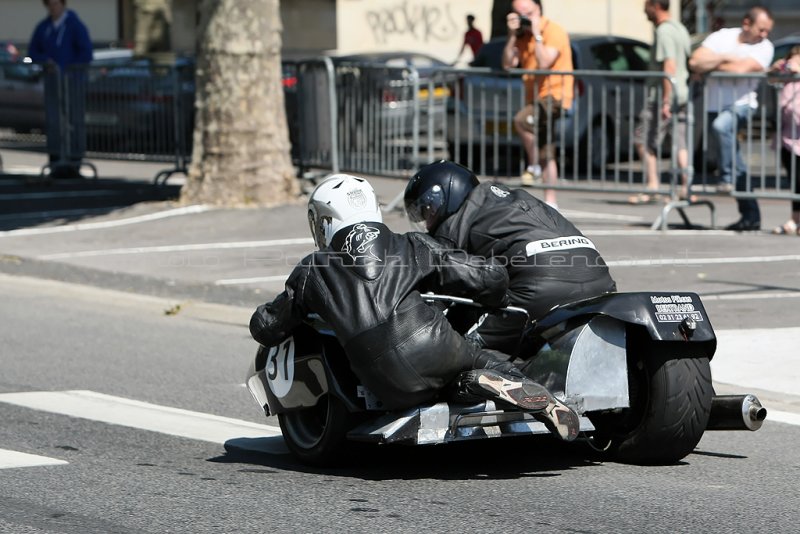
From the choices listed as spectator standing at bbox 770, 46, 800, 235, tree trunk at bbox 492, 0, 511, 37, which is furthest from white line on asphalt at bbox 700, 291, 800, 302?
tree trunk at bbox 492, 0, 511, 37

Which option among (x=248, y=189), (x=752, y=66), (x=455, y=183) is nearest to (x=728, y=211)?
(x=752, y=66)

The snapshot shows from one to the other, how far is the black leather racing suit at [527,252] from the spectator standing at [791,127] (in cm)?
656

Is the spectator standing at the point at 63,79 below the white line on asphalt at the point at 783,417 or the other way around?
the other way around

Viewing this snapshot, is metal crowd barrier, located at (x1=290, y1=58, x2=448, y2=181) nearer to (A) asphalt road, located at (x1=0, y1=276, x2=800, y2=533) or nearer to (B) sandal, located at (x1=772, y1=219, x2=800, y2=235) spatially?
(B) sandal, located at (x1=772, y1=219, x2=800, y2=235)

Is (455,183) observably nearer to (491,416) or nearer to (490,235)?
(490,235)

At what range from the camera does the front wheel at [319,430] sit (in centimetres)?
626

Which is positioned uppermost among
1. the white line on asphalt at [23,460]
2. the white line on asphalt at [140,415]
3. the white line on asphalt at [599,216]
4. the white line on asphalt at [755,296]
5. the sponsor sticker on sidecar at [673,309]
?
the sponsor sticker on sidecar at [673,309]

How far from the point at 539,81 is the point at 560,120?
431 mm

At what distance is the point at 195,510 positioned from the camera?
18.2ft

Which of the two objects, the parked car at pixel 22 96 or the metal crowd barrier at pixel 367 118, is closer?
the metal crowd barrier at pixel 367 118

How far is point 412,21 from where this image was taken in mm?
35344

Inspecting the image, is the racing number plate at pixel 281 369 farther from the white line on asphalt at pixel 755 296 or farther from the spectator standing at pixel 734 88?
the spectator standing at pixel 734 88

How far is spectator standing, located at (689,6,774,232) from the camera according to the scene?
13000 millimetres

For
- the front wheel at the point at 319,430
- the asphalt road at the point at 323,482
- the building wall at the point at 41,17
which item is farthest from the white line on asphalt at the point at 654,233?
the building wall at the point at 41,17
